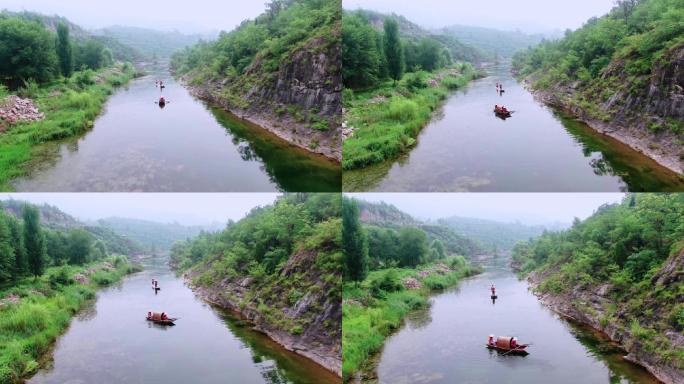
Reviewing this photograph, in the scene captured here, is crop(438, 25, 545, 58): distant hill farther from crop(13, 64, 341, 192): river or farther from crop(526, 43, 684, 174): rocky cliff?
crop(13, 64, 341, 192): river

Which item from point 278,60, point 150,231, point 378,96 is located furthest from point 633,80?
point 150,231

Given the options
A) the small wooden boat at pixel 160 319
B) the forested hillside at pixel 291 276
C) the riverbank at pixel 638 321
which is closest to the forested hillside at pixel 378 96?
the forested hillside at pixel 291 276

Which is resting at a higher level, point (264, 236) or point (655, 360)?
point (264, 236)

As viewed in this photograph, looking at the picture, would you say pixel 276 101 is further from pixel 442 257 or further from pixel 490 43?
pixel 490 43

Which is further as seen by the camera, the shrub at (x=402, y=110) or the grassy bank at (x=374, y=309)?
the shrub at (x=402, y=110)

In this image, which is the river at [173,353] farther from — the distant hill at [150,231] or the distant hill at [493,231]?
the distant hill at [493,231]

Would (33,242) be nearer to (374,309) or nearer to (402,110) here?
(374,309)

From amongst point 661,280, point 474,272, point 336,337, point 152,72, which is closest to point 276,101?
point 336,337
